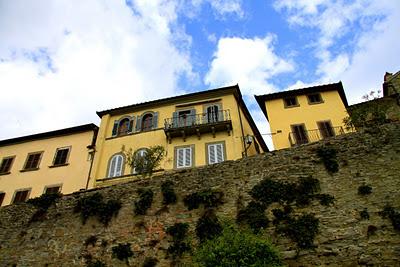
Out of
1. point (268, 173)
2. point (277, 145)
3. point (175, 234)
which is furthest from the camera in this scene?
point (277, 145)

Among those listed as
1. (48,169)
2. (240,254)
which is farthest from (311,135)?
(48,169)

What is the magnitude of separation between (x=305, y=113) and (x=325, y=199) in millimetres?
12533

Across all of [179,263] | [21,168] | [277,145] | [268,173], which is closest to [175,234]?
[179,263]

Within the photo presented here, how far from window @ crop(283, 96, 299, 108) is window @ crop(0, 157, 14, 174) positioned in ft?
72.0

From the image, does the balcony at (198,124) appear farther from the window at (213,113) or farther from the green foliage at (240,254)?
the green foliage at (240,254)

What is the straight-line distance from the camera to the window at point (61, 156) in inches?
973

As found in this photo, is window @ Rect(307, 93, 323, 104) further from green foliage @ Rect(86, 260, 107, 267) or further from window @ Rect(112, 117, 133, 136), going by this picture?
green foliage @ Rect(86, 260, 107, 267)

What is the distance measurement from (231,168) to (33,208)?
9.83 meters

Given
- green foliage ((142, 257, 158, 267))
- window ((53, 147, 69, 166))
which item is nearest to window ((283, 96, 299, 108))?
green foliage ((142, 257, 158, 267))

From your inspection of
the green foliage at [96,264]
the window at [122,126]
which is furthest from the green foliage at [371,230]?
the window at [122,126]

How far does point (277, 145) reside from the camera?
22344 millimetres

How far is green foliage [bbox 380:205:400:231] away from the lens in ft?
33.1

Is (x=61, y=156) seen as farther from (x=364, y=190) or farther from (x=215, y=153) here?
(x=364, y=190)

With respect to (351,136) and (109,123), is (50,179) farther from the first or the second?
(351,136)
